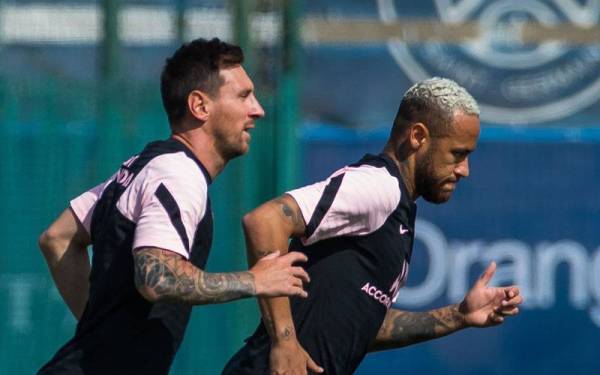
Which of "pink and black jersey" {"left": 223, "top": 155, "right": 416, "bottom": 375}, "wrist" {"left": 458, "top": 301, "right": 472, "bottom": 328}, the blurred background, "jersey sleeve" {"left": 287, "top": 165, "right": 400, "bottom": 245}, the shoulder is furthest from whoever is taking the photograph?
the blurred background

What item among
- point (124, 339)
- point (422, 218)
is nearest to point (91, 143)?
point (422, 218)

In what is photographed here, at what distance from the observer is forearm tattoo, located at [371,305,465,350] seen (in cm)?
465

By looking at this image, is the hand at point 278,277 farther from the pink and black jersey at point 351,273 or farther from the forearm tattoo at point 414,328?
the forearm tattoo at point 414,328

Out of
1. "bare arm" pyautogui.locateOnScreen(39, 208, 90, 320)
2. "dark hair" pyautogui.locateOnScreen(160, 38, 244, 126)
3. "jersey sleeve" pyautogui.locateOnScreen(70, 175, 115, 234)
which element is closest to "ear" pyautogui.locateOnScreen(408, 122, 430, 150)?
"dark hair" pyautogui.locateOnScreen(160, 38, 244, 126)

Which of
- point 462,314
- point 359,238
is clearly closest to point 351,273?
point 359,238

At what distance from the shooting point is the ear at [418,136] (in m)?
4.34

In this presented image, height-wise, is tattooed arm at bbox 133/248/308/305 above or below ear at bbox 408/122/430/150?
below

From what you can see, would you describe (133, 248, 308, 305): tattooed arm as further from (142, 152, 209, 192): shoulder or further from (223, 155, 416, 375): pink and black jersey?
(223, 155, 416, 375): pink and black jersey

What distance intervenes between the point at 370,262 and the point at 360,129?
2474mm

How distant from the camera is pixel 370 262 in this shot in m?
4.20

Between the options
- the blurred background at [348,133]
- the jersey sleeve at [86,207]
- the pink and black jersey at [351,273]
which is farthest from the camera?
the blurred background at [348,133]

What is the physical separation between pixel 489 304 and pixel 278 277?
1050 mm

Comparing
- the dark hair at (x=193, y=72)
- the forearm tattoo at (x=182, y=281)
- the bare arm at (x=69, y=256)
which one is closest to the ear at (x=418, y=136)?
the dark hair at (x=193, y=72)

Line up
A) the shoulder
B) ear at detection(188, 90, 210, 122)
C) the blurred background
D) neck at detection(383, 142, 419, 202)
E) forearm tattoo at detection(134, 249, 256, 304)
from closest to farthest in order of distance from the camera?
forearm tattoo at detection(134, 249, 256, 304), the shoulder, ear at detection(188, 90, 210, 122), neck at detection(383, 142, 419, 202), the blurred background
